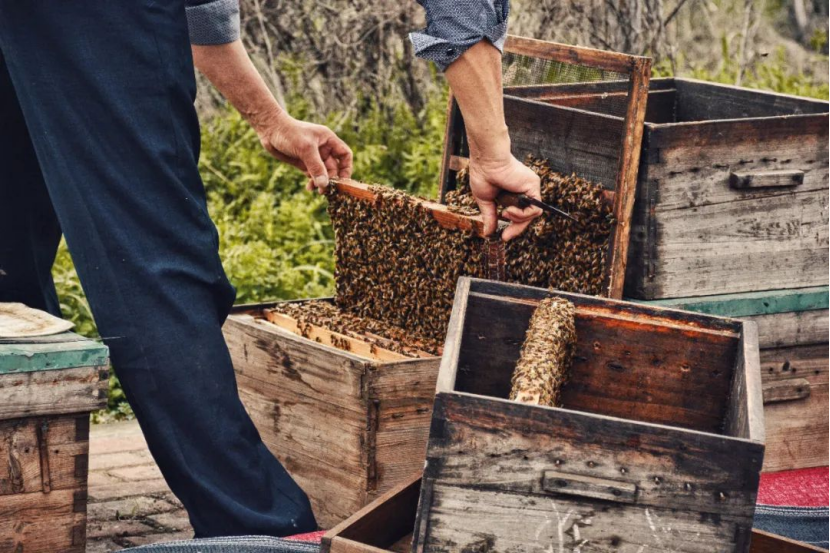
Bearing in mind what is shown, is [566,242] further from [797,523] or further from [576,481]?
[576,481]

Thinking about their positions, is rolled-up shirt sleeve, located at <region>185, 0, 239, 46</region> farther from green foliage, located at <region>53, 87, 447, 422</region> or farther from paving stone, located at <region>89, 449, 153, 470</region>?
green foliage, located at <region>53, 87, 447, 422</region>

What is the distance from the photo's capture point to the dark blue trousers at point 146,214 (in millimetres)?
2660

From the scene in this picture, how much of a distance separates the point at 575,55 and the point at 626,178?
0.47 metres

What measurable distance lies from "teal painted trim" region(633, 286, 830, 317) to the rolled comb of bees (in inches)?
29.8

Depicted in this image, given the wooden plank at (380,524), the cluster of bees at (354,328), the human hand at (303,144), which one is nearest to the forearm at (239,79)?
the human hand at (303,144)

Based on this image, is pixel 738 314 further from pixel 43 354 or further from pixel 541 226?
pixel 43 354

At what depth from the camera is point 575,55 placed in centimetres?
341

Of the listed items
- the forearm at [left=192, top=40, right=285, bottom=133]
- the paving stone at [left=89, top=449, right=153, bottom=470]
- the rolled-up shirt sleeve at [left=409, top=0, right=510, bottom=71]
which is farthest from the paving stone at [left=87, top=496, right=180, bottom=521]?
the rolled-up shirt sleeve at [left=409, top=0, right=510, bottom=71]

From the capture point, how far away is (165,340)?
8.95ft

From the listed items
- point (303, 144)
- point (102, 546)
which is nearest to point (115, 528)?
point (102, 546)

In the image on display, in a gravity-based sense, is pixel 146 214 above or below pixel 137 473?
above

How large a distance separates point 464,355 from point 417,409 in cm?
34

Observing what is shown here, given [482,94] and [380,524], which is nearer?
[380,524]

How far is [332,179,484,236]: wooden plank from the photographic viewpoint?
3129mm
